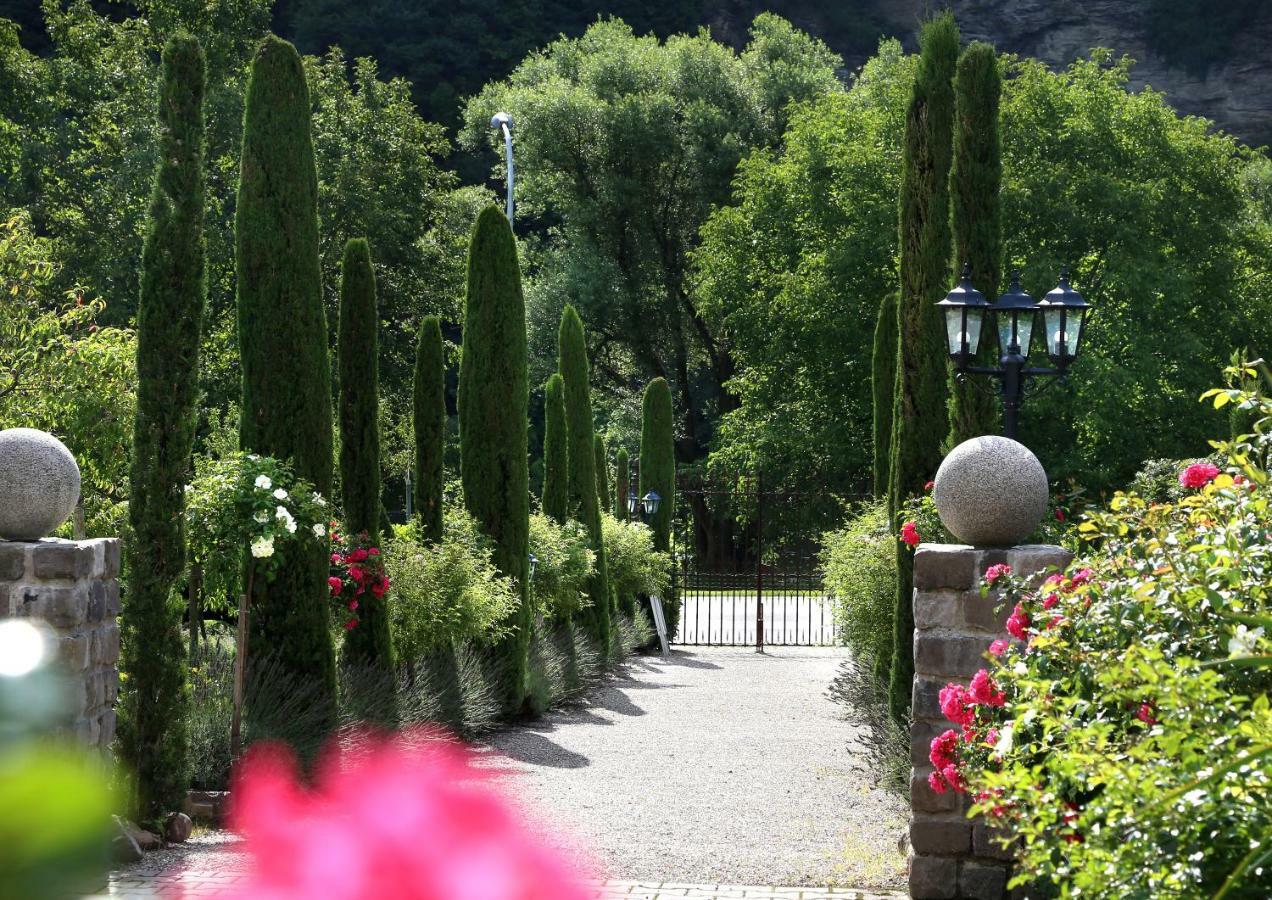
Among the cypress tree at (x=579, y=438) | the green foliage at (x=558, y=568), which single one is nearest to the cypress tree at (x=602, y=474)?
the cypress tree at (x=579, y=438)

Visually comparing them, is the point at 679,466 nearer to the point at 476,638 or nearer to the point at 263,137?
the point at 476,638

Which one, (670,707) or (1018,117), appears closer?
(670,707)

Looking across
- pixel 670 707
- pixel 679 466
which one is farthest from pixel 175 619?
pixel 679 466

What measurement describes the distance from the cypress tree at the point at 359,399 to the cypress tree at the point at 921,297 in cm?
435

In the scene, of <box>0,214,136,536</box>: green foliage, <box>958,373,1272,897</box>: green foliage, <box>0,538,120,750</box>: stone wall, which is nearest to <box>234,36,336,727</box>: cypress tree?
<box>0,538,120,750</box>: stone wall

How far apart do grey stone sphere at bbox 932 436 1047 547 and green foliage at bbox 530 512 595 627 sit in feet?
30.6

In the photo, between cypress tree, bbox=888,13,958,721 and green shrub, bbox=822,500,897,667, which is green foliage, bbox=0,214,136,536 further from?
cypress tree, bbox=888,13,958,721

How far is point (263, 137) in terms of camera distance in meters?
9.70

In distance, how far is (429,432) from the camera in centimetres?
1354

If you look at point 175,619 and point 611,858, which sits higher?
point 175,619

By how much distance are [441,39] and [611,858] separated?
36.4 metres

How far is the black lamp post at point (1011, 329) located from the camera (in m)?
8.74

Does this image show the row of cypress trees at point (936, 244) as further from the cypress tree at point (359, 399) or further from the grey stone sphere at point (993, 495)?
the cypress tree at point (359, 399)

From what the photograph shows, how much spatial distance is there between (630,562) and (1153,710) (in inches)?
694
